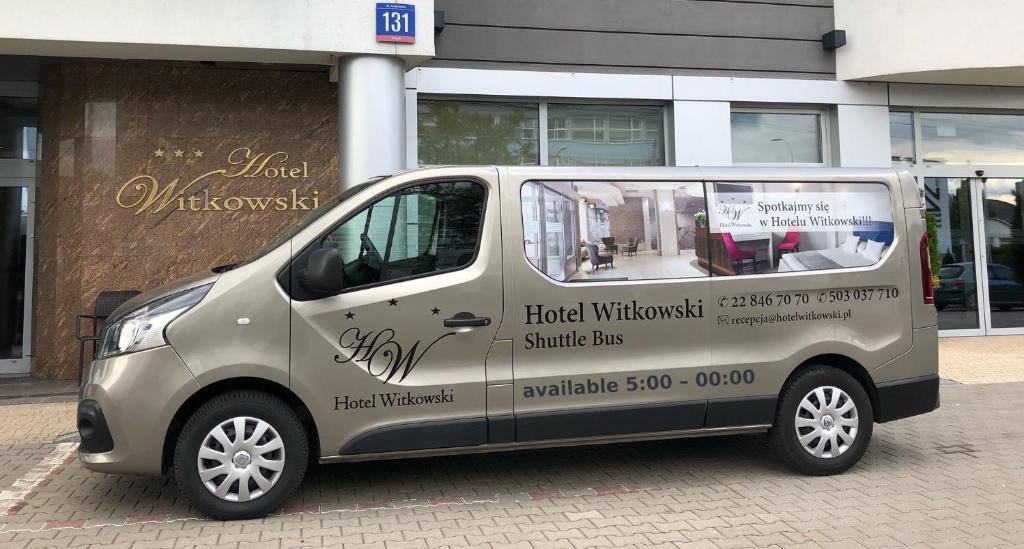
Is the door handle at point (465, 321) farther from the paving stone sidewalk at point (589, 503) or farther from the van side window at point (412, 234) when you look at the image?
the paving stone sidewalk at point (589, 503)

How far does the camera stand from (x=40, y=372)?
9070mm

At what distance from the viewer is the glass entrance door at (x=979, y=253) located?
1156 centimetres

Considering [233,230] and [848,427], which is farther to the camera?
[233,230]

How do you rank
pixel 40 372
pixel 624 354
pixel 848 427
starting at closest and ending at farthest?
pixel 624 354 → pixel 848 427 → pixel 40 372

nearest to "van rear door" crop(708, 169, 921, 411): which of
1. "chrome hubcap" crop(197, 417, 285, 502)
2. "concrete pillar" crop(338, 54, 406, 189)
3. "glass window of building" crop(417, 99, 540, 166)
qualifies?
"chrome hubcap" crop(197, 417, 285, 502)

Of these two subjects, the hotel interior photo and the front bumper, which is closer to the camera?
the front bumper

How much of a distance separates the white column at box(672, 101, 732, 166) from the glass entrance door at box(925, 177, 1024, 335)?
374 centimetres

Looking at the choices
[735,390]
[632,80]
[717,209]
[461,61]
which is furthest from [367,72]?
[735,390]

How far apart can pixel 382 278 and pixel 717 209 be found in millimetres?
2140

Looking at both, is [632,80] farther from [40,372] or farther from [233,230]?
[40,372]

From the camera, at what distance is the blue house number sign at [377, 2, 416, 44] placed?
787cm

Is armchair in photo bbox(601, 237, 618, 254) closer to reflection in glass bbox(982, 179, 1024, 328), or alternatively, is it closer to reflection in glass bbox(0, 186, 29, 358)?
reflection in glass bbox(0, 186, 29, 358)

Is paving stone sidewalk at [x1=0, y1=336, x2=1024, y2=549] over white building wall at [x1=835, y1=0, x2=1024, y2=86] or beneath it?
beneath

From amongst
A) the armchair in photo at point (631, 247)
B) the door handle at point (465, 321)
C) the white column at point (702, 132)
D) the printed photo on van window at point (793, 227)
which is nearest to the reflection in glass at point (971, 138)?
the white column at point (702, 132)
